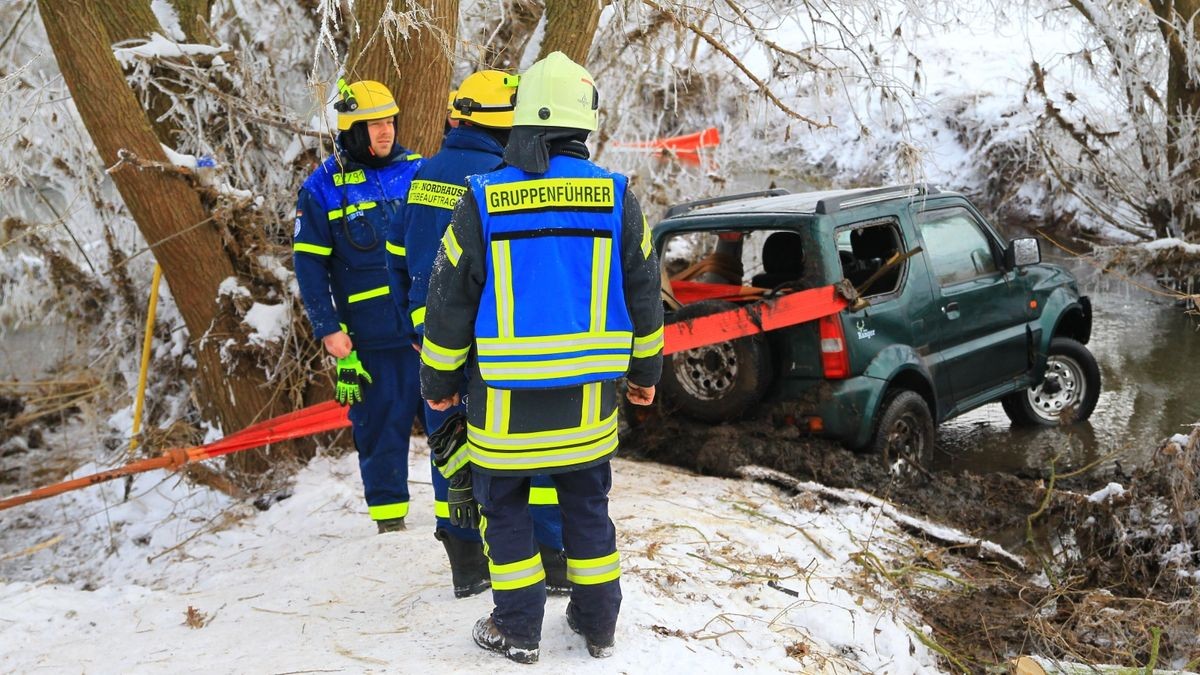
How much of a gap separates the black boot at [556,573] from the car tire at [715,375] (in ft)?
7.42

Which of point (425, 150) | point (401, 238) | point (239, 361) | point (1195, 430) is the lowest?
point (1195, 430)

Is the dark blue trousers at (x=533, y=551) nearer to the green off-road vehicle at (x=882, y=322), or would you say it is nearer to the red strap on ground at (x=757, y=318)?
the red strap on ground at (x=757, y=318)

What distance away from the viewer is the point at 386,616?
12.6ft

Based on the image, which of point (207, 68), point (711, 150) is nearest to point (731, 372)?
point (207, 68)

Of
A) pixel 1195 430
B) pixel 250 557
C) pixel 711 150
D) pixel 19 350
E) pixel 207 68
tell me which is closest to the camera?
pixel 1195 430

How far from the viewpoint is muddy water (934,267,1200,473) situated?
6879 millimetres

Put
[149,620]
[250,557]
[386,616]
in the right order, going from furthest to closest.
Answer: [250,557] → [149,620] → [386,616]

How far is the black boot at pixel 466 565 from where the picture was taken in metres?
3.82

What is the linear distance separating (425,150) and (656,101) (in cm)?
600

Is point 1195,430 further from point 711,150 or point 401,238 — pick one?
point 711,150

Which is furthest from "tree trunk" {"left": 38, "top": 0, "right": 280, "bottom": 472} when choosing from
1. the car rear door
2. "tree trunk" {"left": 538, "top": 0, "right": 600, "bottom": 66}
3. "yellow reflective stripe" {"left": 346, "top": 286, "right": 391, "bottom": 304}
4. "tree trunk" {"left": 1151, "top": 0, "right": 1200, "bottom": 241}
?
"tree trunk" {"left": 1151, "top": 0, "right": 1200, "bottom": 241}

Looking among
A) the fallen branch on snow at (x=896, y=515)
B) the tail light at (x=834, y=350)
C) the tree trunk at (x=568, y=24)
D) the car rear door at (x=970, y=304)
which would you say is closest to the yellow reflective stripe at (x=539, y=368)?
the fallen branch on snow at (x=896, y=515)

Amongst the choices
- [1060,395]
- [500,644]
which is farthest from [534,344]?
[1060,395]

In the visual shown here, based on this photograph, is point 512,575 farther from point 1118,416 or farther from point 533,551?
point 1118,416
